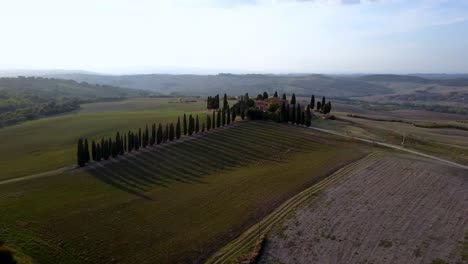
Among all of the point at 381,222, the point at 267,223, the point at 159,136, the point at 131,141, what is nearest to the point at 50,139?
the point at 131,141

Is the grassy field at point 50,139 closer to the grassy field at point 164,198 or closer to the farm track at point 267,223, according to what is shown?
the grassy field at point 164,198

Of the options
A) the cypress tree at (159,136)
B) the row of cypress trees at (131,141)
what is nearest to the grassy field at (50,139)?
the row of cypress trees at (131,141)

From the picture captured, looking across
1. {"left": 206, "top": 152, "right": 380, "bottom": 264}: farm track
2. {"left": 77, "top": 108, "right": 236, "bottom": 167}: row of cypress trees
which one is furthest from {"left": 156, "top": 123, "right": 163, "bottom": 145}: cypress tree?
{"left": 206, "top": 152, "right": 380, "bottom": 264}: farm track

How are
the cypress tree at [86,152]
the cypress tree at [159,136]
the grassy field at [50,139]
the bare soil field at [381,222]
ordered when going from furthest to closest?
1. the cypress tree at [159,136]
2. the grassy field at [50,139]
3. the cypress tree at [86,152]
4. the bare soil field at [381,222]

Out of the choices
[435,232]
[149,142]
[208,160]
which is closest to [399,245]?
[435,232]

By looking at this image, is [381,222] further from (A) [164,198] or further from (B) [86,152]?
(B) [86,152]
